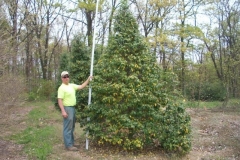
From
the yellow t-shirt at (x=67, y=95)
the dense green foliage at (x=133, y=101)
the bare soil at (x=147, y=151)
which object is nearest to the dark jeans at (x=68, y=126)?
the yellow t-shirt at (x=67, y=95)

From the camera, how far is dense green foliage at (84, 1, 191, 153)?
611 cm

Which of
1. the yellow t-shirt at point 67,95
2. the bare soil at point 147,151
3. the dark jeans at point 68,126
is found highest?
the yellow t-shirt at point 67,95

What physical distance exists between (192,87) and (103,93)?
1133 cm

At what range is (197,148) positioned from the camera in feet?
22.9

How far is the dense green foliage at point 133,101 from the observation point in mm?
6109

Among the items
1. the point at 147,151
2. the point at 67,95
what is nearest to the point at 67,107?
the point at 67,95

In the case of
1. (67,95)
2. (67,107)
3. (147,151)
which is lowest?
(147,151)

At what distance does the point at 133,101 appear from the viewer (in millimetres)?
6098

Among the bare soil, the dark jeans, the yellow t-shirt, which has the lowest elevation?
the bare soil

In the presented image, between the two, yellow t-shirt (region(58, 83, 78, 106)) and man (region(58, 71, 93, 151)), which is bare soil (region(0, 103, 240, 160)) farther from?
yellow t-shirt (region(58, 83, 78, 106))

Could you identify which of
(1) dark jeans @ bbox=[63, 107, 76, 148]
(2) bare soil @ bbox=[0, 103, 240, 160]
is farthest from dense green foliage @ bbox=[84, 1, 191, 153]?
(1) dark jeans @ bbox=[63, 107, 76, 148]

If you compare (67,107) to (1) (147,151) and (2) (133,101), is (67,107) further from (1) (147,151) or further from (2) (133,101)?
(1) (147,151)

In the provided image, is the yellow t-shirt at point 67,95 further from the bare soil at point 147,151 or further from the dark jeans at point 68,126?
the bare soil at point 147,151

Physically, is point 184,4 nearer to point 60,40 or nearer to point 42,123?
point 60,40
